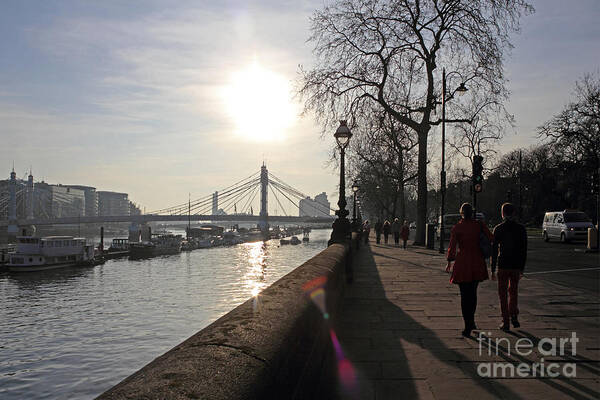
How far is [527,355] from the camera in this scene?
218 inches

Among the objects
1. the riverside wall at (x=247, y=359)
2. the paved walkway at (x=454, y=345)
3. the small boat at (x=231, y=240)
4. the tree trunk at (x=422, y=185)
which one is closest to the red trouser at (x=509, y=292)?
the paved walkway at (x=454, y=345)

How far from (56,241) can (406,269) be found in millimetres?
53415

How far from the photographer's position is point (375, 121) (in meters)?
29.2

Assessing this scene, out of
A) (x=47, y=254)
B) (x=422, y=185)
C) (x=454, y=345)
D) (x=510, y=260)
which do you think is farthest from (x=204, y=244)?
(x=454, y=345)

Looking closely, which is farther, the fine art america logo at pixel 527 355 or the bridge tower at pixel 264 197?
the bridge tower at pixel 264 197

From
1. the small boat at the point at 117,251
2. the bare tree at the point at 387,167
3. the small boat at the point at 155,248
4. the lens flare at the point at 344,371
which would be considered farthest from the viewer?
the small boat at the point at 155,248

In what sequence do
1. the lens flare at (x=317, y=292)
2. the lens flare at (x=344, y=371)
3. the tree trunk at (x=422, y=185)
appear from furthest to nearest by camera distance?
the tree trunk at (x=422, y=185) → the lens flare at (x=344, y=371) → the lens flare at (x=317, y=292)

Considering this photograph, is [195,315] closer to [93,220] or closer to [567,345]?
[567,345]

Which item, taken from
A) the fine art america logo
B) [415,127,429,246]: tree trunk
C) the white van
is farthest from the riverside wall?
the white van

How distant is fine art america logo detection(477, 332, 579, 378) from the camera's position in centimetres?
492

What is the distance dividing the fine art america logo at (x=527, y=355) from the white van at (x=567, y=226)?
24509 mm

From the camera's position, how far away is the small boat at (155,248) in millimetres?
77750

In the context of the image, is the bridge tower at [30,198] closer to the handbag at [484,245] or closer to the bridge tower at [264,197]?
the bridge tower at [264,197]

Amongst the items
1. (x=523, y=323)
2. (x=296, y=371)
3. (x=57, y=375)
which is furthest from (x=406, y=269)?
(x=57, y=375)
